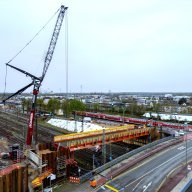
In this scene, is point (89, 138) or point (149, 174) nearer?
point (149, 174)

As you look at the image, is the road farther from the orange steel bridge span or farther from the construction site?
the orange steel bridge span

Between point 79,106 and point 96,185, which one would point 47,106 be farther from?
point 96,185

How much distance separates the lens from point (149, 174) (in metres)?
50.3

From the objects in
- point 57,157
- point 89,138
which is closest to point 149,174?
point 57,157

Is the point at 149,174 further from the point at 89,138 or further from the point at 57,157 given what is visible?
the point at 89,138

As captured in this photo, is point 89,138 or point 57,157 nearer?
point 57,157

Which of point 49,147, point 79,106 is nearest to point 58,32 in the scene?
point 49,147

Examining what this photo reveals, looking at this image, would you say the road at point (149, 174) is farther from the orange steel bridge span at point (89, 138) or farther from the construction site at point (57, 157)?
the orange steel bridge span at point (89, 138)

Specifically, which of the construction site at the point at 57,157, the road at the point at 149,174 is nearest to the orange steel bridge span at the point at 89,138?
the construction site at the point at 57,157

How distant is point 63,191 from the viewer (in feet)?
145

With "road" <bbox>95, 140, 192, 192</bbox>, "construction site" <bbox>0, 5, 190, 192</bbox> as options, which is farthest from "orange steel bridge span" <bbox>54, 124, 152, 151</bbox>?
"road" <bbox>95, 140, 192, 192</bbox>

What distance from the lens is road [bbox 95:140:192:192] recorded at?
44531 millimetres

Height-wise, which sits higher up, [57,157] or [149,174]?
[57,157]

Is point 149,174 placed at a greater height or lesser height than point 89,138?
lesser
